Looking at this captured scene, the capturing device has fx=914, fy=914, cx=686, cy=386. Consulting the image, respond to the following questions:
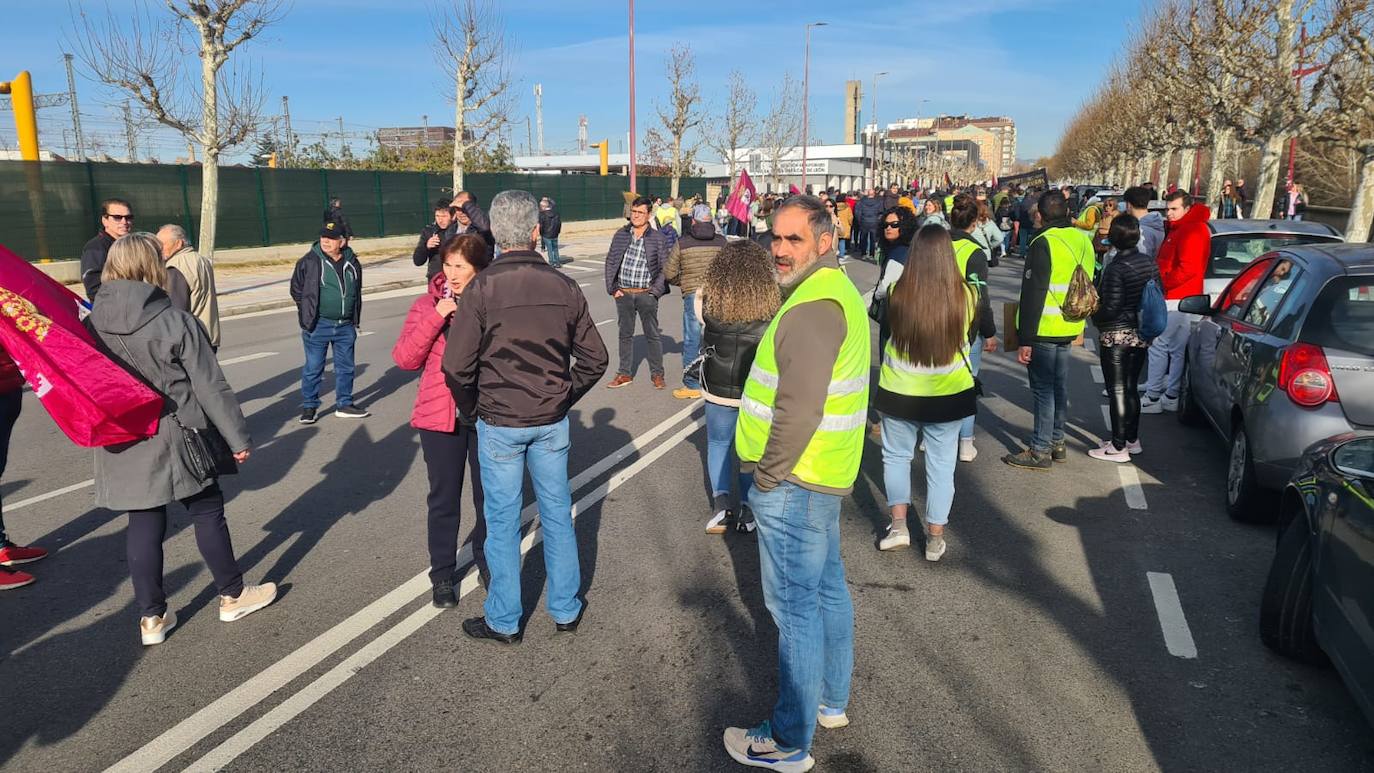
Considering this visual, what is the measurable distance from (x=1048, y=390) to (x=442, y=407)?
428 centimetres

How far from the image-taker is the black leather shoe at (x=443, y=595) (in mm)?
4320

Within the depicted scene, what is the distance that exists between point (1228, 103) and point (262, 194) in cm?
2414

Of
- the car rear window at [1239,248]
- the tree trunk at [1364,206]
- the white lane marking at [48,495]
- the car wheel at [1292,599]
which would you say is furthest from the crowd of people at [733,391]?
the tree trunk at [1364,206]

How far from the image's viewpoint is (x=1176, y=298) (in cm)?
821

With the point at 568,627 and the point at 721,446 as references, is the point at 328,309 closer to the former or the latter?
the point at 721,446

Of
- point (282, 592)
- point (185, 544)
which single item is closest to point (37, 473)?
point (185, 544)

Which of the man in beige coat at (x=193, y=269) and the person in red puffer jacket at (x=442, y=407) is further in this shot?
the man in beige coat at (x=193, y=269)

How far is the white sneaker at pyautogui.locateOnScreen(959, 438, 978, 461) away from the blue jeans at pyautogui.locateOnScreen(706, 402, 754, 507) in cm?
221

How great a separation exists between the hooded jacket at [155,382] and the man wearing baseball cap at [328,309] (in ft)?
13.0

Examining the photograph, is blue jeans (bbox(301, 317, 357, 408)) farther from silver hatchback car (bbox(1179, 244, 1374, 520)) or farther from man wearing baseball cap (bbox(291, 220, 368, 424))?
silver hatchback car (bbox(1179, 244, 1374, 520))

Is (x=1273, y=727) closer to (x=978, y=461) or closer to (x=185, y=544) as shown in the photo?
(x=978, y=461)

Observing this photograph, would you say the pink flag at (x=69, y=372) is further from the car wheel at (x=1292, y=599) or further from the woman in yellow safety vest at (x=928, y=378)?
the car wheel at (x=1292, y=599)

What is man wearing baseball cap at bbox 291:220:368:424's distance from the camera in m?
7.88

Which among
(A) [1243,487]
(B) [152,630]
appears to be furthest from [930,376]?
(B) [152,630]
